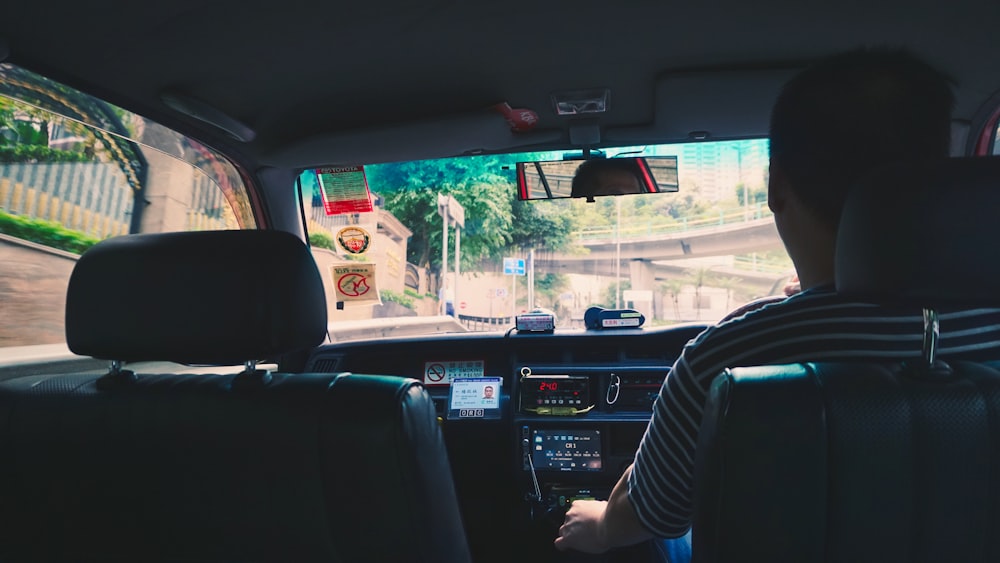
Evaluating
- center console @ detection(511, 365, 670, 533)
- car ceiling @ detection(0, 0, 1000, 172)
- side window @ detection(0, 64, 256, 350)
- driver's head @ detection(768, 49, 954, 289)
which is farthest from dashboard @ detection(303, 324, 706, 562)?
driver's head @ detection(768, 49, 954, 289)

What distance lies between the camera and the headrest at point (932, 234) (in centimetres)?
101

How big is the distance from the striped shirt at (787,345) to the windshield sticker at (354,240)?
2473 mm

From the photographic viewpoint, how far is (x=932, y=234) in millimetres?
1020

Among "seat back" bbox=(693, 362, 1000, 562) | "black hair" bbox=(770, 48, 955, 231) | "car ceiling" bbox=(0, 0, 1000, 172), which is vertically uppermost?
"car ceiling" bbox=(0, 0, 1000, 172)

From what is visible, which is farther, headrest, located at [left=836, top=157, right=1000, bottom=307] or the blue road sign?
the blue road sign

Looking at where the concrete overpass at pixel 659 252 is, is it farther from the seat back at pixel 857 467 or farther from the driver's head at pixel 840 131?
the seat back at pixel 857 467

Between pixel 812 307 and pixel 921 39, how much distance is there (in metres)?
1.81

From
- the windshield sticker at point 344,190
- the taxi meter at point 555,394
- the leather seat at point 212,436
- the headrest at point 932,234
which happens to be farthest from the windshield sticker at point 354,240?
the headrest at point 932,234

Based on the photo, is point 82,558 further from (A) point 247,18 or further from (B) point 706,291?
(B) point 706,291

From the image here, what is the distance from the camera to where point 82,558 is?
1465mm

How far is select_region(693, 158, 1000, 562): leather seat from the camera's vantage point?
1.08 m

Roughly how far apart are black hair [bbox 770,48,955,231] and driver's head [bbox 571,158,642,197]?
193cm

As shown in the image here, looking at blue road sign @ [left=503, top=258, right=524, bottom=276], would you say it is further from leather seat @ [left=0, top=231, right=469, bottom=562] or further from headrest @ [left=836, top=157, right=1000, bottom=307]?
headrest @ [left=836, top=157, right=1000, bottom=307]

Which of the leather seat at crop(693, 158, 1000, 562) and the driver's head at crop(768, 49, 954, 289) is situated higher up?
the driver's head at crop(768, 49, 954, 289)
